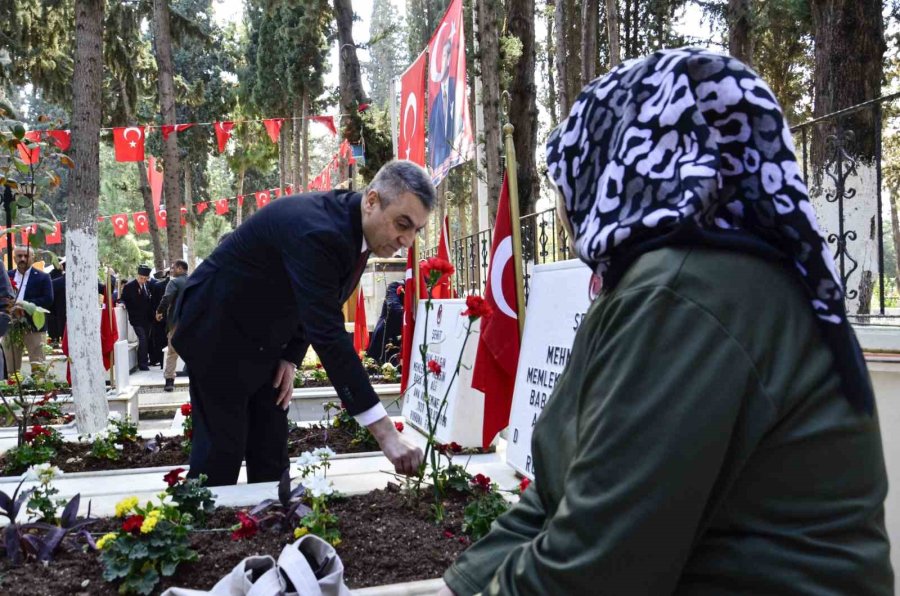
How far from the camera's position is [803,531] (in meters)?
1.00

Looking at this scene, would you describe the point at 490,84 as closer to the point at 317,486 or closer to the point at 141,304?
the point at 317,486

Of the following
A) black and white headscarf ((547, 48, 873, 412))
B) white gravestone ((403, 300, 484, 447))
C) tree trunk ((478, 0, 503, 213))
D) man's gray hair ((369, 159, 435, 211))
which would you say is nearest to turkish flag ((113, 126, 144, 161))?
tree trunk ((478, 0, 503, 213))

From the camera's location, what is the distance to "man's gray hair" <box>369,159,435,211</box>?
317cm

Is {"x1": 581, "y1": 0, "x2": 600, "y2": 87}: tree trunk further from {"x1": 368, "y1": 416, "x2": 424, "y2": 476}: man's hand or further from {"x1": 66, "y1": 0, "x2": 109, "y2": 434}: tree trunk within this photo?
{"x1": 368, "y1": 416, "x2": 424, "y2": 476}: man's hand

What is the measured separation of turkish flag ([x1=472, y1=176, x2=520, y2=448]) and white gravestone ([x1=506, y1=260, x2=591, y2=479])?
109 mm

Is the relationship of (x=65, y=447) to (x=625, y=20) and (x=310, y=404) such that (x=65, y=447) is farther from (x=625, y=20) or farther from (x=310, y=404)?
(x=625, y=20)

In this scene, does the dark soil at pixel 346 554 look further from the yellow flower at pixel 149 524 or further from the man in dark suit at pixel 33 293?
the man in dark suit at pixel 33 293

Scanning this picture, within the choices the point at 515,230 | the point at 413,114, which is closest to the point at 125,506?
the point at 515,230

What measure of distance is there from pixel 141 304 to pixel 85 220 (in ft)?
28.2

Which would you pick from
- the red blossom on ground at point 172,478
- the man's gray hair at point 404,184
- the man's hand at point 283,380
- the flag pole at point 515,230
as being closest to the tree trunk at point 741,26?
the flag pole at point 515,230

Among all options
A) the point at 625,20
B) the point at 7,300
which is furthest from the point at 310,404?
the point at 625,20

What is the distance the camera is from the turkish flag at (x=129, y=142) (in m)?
15.1

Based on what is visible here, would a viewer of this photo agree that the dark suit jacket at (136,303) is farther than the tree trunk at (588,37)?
No

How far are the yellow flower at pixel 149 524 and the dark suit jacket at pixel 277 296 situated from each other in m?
0.78
